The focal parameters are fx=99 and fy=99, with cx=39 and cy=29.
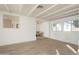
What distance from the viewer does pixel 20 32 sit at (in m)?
6.55

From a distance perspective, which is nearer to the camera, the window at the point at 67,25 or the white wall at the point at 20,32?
the white wall at the point at 20,32

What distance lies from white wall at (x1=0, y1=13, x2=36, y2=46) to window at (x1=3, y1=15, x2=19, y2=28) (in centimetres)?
24

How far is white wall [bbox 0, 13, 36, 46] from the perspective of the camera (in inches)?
214

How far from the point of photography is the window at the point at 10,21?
564 cm

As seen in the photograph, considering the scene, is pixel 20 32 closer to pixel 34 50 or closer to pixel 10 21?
pixel 10 21

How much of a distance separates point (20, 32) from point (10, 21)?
1.03 m

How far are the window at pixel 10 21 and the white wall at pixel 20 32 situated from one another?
9.3 inches

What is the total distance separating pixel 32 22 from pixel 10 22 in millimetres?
2184

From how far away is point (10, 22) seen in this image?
5926mm

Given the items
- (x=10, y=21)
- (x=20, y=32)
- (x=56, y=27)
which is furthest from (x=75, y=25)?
(x=10, y=21)

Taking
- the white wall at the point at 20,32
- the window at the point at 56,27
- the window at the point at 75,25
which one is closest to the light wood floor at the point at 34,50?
the white wall at the point at 20,32

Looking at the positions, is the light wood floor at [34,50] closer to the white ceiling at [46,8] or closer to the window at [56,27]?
the white ceiling at [46,8]
